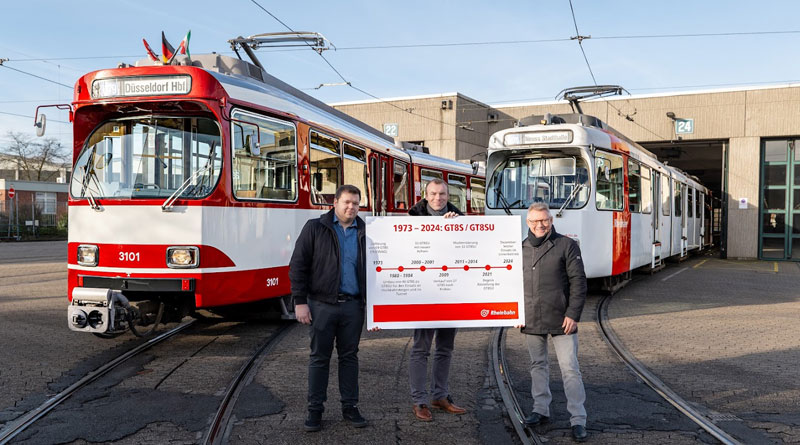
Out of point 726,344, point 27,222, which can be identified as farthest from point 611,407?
point 27,222

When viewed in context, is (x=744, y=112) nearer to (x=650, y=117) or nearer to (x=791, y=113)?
(x=791, y=113)

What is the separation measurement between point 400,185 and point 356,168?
3095mm

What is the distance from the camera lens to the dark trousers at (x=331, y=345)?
4.86 metres

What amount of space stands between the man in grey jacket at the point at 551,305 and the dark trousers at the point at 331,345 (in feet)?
4.38

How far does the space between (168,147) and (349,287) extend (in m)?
3.25

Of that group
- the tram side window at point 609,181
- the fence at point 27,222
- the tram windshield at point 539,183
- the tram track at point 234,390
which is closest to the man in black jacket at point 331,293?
the tram track at point 234,390

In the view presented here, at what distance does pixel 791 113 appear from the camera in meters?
23.9

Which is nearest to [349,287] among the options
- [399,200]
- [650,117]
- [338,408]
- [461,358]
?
[338,408]

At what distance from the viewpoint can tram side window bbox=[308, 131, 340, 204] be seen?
879 cm

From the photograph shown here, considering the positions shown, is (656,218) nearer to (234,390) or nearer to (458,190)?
(458,190)

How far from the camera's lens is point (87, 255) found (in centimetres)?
714

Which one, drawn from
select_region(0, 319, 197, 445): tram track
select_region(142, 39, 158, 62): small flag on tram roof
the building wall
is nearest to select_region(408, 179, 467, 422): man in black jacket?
select_region(0, 319, 197, 445): tram track

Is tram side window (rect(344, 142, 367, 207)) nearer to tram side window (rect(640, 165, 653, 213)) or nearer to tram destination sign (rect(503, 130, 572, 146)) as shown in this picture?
tram destination sign (rect(503, 130, 572, 146))

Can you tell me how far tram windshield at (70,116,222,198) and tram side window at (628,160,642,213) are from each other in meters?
8.59
